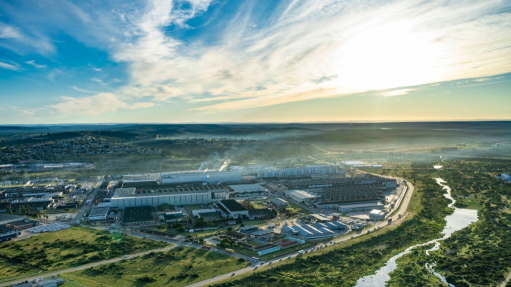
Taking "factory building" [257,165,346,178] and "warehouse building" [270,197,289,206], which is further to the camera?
"factory building" [257,165,346,178]

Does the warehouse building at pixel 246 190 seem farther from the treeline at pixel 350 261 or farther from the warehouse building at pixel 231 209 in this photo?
the treeline at pixel 350 261

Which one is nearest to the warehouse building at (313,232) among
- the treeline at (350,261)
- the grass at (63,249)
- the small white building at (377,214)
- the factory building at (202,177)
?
the treeline at (350,261)

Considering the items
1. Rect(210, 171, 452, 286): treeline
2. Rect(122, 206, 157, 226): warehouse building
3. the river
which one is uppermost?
→ Rect(122, 206, 157, 226): warehouse building

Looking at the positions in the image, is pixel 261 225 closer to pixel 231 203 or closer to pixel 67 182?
pixel 231 203

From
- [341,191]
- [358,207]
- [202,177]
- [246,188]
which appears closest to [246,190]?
[246,188]

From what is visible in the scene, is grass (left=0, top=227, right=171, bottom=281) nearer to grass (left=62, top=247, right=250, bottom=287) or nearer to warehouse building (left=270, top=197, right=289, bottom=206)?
grass (left=62, top=247, right=250, bottom=287)

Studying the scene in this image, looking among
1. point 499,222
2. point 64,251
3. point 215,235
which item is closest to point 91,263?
point 64,251

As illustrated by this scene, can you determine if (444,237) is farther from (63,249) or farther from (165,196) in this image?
(63,249)

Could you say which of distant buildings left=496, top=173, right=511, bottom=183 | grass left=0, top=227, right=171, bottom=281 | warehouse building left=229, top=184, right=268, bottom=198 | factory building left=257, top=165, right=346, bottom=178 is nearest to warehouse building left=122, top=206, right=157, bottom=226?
grass left=0, top=227, right=171, bottom=281
